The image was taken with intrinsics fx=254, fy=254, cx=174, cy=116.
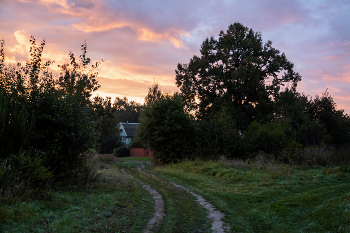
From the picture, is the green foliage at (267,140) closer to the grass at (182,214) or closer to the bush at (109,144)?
the grass at (182,214)

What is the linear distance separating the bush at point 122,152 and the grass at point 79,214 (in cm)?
3781

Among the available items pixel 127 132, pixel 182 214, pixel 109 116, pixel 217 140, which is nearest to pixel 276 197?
pixel 182 214

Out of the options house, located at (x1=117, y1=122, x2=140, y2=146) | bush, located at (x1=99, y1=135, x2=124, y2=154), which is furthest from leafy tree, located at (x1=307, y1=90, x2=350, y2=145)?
house, located at (x1=117, y1=122, x2=140, y2=146)

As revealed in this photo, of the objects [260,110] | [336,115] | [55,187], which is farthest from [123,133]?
[55,187]

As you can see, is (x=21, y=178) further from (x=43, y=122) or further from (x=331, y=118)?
(x=331, y=118)

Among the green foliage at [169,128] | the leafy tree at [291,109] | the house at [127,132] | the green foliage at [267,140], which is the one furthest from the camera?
the house at [127,132]

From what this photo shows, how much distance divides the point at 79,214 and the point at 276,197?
775cm

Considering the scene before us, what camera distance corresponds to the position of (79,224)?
6.43 metres

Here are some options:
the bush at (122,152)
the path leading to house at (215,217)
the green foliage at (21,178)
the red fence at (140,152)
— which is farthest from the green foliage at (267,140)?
the bush at (122,152)

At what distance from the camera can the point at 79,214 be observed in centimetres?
717

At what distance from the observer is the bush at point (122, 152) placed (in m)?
47.5

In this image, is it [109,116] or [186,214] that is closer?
[186,214]

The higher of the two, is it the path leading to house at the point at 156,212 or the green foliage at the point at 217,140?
the green foliage at the point at 217,140

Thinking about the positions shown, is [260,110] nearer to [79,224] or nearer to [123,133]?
[79,224]
